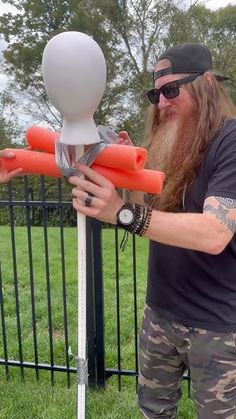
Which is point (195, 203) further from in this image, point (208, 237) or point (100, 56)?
point (100, 56)

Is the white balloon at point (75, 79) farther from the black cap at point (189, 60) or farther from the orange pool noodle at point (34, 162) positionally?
the black cap at point (189, 60)

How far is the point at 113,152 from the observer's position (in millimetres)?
1358

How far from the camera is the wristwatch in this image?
4.76 feet

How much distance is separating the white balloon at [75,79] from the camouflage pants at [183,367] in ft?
2.85

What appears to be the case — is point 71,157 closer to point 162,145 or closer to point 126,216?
point 126,216

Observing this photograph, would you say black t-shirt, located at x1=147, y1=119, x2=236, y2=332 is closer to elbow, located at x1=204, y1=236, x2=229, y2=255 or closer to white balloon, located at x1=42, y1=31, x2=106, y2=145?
elbow, located at x1=204, y1=236, x2=229, y2=255

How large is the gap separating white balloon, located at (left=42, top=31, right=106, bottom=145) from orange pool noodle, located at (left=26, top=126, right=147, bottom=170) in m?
0.05

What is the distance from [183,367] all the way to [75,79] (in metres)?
1.29

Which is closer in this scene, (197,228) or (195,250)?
(197,228)

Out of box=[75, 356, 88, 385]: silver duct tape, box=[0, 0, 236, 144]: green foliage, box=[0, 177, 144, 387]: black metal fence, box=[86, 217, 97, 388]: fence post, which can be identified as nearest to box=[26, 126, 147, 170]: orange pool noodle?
box=[75, 356, 88, 385]: silver duct tape

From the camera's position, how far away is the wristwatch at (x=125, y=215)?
4.76 feet

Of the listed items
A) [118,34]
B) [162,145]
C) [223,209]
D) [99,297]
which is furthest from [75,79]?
[118,34]

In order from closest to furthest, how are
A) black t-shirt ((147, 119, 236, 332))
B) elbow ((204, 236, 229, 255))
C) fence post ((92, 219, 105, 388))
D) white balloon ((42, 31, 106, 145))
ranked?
white balloon ((42, 31, 106, 145)) < elbow ((204, 236, 229, 255)) < black t-shirt ((147, 119, 236, 332)) < fence post ((92, 219, 105, 388))

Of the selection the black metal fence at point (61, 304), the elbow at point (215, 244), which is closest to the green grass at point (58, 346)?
the black metal fence at point (61, 304)
